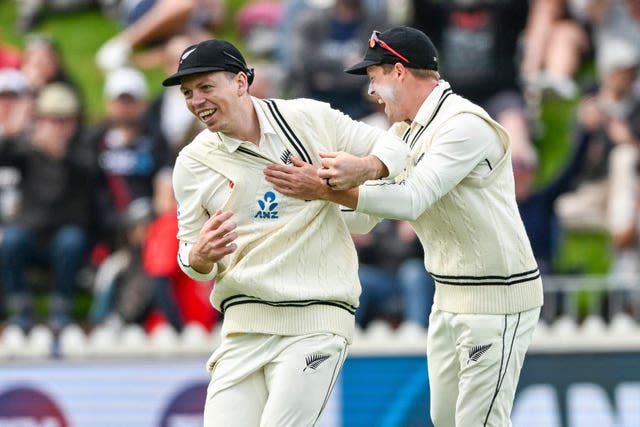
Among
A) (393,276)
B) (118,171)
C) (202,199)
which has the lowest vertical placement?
(393,276)

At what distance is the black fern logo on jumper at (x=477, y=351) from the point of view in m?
5.91

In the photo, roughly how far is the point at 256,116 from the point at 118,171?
591 centimetres

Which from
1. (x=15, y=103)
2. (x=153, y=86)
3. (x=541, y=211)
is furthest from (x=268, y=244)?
(x=153, y=86)

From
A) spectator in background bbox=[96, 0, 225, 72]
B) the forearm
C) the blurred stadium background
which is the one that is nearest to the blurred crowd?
the blurred stadium background

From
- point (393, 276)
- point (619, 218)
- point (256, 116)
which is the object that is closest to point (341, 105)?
point (393, 276)

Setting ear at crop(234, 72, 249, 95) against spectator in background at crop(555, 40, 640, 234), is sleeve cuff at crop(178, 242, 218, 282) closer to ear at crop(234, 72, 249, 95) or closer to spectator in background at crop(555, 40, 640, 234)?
ear at crop(234, 72, 249, 95)

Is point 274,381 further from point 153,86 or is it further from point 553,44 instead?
point 153,86

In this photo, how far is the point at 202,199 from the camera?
570 centimetres

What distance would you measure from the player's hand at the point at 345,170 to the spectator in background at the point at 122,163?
6128 millimetres

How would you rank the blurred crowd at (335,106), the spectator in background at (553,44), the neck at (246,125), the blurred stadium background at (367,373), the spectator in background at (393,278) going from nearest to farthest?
the neck at (246,125)
the blurred stadium background at (367,373)
the spectator in background at (393,278)
the blurred crowd at (335,106)
the spectator in background at (553,44)

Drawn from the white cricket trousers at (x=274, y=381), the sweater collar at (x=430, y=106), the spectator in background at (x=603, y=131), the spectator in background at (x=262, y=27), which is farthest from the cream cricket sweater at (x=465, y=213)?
the spectator in background at (x=262, y=27)

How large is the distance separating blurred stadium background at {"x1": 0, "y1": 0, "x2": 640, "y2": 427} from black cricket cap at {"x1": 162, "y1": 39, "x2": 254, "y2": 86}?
13.8 feet

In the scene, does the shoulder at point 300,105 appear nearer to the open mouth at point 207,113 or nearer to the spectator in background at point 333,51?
the open mouth at point 207,113

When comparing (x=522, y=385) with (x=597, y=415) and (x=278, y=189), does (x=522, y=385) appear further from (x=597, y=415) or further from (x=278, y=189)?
(x=278, y=189)
